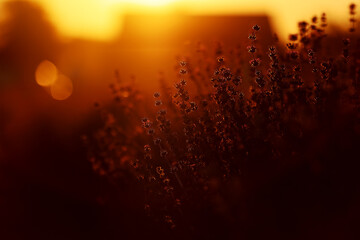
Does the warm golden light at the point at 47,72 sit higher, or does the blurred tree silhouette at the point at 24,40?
the blurred tree silhouette at the point at 24,40

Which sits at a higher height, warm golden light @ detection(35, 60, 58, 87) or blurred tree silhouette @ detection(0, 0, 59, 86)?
blurred tree silhouette @ detection(0, 0, 59, 86)

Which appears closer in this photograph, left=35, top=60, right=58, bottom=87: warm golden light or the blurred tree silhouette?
the blurred tree silhouette

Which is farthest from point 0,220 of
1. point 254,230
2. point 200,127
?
point 254,230

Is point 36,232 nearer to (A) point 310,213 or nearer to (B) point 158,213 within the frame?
(B) point 158,213

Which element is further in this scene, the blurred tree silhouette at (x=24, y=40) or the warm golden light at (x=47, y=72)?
the warm golden light at (x=47, y=72)
